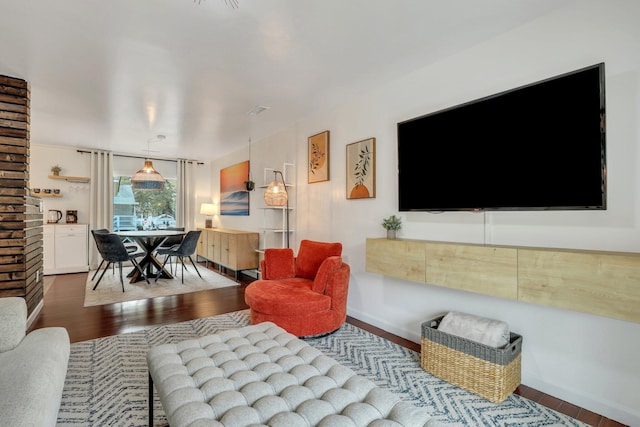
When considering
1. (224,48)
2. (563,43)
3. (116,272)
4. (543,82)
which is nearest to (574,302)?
(543,82)

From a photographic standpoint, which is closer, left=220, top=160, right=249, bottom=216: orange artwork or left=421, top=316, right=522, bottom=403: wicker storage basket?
left=421, top=316, right=522, bottom=403: wicker storage basket

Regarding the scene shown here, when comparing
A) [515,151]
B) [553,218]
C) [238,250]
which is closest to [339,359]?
[553,218]

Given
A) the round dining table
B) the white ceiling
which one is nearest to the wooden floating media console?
the white ceiling

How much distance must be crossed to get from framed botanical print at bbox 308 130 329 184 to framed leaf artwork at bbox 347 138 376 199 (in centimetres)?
40

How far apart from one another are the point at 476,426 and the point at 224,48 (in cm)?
307

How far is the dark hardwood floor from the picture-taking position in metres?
3.10

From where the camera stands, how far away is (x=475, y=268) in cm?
214

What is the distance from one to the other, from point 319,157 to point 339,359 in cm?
241

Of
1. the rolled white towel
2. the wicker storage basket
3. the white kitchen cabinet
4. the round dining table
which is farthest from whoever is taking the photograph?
the white kitchen cabinet

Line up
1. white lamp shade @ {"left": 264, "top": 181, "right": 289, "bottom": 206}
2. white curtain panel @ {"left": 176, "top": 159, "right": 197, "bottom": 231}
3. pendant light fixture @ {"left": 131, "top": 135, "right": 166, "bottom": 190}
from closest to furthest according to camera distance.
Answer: white lamp shade @ {"left": 264, "top": 181, "right": 289, "bottom": 206}, pendant light fixture @ {"left": 131, "top": 135, "right": 166, "bottom": 190}, white curtain panel @ {"left": 176, "top": 159, "right": 197, "bottom": 231}

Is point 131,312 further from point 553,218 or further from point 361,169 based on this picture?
point 553,218

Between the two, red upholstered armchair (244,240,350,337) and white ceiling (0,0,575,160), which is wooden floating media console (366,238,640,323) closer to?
red upholstered armchair (244,240,350,337)

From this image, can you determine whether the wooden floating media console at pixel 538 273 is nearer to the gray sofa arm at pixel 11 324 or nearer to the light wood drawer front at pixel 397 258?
the light wood drawer front at pixel 397 258

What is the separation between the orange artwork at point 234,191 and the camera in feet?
20.0
